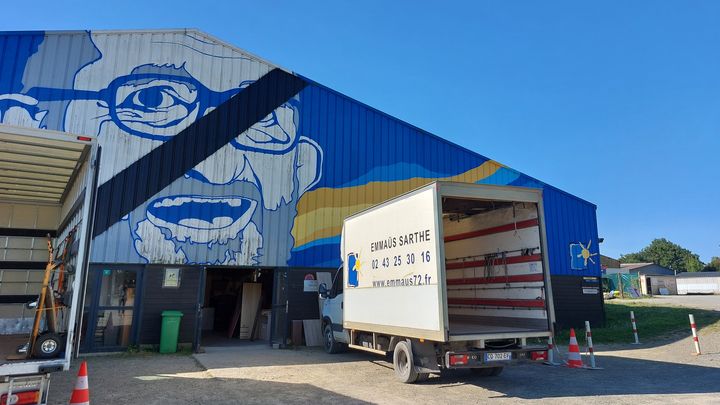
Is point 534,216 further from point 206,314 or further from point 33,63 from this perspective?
point 206,314

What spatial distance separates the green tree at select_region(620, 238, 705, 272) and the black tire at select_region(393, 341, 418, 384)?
361ft

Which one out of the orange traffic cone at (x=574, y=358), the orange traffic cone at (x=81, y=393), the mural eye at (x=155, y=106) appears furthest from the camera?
the mural eye at (x=155, y=106)

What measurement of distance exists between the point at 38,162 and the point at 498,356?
8.19 metres

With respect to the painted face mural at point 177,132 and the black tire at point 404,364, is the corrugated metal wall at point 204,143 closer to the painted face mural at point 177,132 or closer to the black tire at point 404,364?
the painted face mural at point 177,132

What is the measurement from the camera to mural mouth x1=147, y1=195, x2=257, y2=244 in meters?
12.9

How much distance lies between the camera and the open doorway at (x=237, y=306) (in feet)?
51.4

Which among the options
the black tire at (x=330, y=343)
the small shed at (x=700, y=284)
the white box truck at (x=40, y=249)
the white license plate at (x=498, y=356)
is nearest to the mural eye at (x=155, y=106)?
the white box truck at (x=40, y=249)

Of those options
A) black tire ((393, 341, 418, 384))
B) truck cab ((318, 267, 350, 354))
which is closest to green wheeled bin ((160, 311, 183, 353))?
truck cab ((318, 267, 350, 354))

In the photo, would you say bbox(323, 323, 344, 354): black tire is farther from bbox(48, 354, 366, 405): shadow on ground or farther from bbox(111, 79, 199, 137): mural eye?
bbox(111, 79, 199, 137): mural eye

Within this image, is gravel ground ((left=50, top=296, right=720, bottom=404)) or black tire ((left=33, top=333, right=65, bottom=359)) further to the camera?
gravel ground ((left=50, top=296, right=720, bottom=404))

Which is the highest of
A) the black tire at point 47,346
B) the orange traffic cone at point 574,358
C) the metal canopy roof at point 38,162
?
the metal canopy roof at point 38,162

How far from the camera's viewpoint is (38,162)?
7770mm

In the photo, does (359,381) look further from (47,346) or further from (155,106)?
(155,106)

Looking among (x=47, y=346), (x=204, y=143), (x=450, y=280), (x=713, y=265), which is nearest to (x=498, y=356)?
(x=450, y=280)
